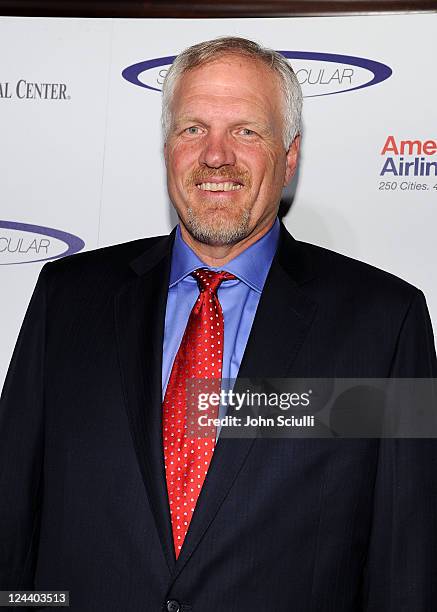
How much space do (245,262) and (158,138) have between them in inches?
23.5

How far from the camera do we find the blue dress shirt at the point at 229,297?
5.84 feet

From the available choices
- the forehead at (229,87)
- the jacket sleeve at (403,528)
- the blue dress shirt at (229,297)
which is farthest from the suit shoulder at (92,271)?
the jacket sleeve at (403,528)

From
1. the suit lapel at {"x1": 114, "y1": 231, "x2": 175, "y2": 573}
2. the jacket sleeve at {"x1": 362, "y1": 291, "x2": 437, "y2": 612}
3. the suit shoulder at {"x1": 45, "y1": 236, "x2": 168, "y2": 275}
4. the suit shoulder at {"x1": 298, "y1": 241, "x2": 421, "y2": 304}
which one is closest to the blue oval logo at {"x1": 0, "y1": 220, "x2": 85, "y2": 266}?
the suit shoulder at {"x1": 45, "y1": 236, "x2": 168, "y2": 275}

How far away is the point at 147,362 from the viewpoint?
1.74m

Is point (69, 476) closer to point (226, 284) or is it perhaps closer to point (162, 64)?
point (226, 284)

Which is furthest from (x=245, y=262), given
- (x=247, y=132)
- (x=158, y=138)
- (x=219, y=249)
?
(x=158, y=138)

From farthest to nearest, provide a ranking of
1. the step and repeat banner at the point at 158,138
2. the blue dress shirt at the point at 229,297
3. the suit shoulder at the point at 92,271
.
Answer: the step and repeat banner at the point at 158,138, the suit shoulder at the point at 92,271, the blue dress shirt at the point at 229,297

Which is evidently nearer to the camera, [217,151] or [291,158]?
[217,151]

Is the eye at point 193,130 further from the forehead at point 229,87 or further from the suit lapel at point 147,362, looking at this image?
the suit lapel at point 147,362

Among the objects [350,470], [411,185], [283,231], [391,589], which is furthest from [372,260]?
[391,589]

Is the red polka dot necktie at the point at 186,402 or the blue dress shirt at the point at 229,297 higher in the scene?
the blue dress shirt at the point at 229,297

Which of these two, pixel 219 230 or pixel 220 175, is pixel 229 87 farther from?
pixel 219 230

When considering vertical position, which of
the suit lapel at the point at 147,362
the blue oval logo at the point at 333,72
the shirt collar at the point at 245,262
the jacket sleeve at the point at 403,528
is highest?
the blue oval logo at the point at 333,72

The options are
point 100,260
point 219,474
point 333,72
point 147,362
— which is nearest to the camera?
point 219,474
